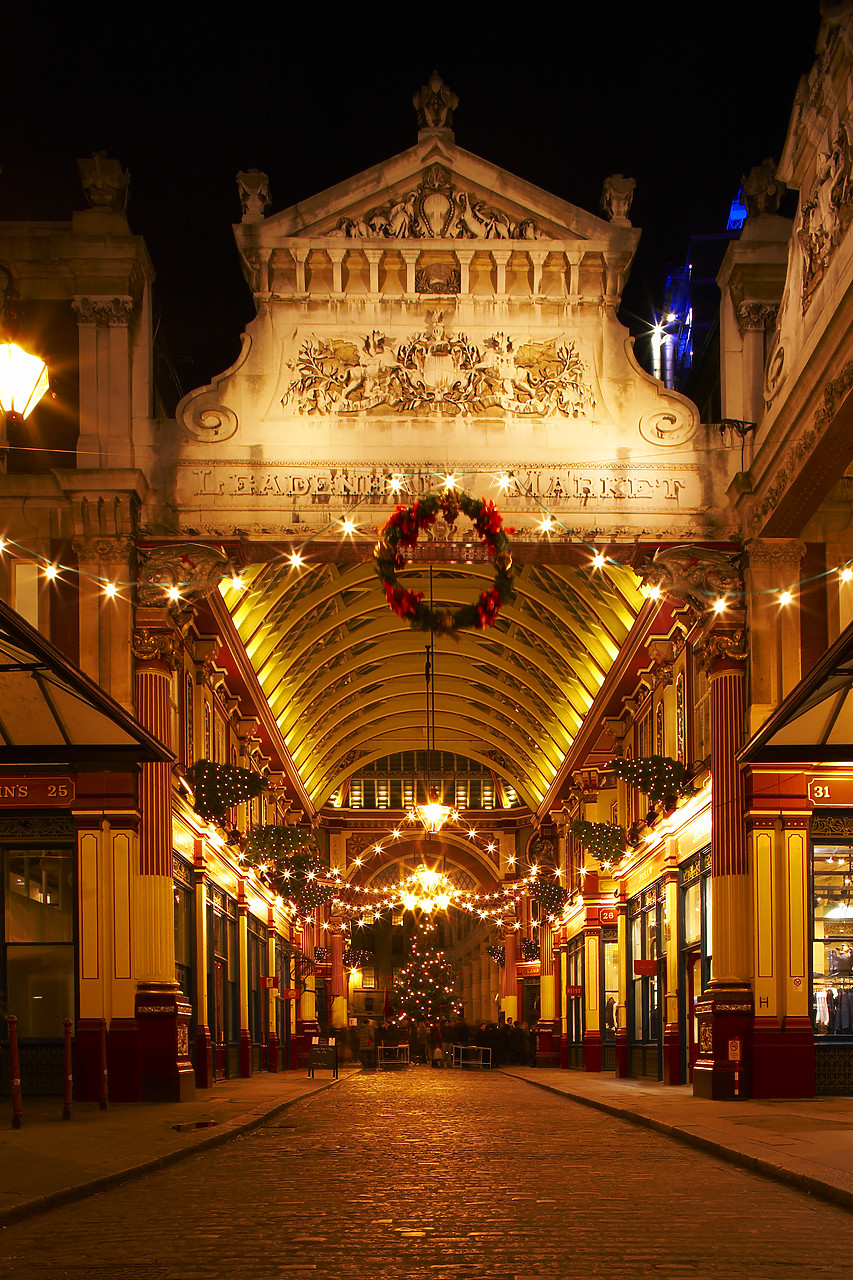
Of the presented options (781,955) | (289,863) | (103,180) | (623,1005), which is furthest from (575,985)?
(103,180)

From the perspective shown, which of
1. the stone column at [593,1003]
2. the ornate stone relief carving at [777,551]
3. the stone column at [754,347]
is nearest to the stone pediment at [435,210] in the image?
the stone column at [754,347]

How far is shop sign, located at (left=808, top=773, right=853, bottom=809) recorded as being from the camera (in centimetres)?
2067

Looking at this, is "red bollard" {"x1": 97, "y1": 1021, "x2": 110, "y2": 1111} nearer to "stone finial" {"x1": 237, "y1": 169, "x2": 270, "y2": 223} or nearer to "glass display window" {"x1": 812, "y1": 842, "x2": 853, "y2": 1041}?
"glass display window" {"x1": 812, "y1": 842, "x2": 853, "y2": 1041}

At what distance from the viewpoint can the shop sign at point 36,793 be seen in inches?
819

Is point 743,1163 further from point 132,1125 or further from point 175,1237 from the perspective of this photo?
point 132,1125

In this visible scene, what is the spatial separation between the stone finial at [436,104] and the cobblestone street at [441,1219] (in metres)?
15.0

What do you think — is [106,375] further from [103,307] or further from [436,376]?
[436,376]

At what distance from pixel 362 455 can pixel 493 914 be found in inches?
1644

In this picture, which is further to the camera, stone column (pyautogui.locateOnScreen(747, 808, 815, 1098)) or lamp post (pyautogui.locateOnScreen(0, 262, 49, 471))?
stone column (pyautogui.locateOnScreen(747, 808, 815, 1098))

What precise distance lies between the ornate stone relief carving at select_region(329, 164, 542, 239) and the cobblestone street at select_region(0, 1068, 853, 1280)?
13654 millimetres

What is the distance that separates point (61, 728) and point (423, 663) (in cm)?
3289

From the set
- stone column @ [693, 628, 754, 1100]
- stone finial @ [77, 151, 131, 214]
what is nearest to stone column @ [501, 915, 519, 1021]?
stone column @ [693, 628, 754, 1100]

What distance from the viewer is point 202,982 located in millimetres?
27531

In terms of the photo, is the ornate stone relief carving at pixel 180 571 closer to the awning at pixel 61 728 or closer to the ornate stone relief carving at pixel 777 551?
the awning at pixel 61 728
